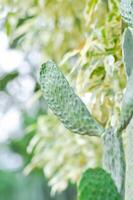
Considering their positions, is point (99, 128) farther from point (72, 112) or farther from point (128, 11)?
point (128, 11)

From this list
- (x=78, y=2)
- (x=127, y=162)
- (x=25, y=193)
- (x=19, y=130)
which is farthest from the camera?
(x=25, y=193)

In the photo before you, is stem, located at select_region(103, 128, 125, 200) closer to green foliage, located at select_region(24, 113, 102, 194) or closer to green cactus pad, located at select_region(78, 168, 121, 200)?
green cactus pad, located at select_region(78, 168, 121, 200)

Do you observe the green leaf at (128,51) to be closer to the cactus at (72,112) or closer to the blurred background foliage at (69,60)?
the cactus at (72,112)

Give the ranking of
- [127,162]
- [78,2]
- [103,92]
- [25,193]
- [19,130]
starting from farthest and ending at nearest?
[25,193]
[19,130]
[78,2]
[103,92]
[127,162]

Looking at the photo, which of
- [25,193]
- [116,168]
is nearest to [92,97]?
[116,168]

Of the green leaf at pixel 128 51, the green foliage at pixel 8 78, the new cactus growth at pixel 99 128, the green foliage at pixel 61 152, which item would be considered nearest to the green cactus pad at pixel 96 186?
the new cactus growth at pixel 99 128

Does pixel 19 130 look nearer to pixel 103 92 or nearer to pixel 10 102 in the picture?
pixel 10 102

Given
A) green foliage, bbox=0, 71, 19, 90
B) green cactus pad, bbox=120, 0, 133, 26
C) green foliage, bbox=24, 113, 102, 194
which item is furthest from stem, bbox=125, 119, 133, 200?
green foliage, bbox=0, 71, 19, 90

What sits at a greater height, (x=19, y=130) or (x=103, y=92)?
(x=103, y=92)

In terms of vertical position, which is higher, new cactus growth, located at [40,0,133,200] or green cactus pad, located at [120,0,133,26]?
green cactus pad, located at [120,0,133,26]
